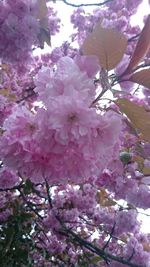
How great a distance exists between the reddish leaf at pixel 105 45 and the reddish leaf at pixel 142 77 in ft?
0.26

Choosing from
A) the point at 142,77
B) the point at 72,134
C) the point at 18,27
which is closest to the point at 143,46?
the point at 142,77

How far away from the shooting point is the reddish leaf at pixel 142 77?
3.84ft

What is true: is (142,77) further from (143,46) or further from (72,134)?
(72,134)

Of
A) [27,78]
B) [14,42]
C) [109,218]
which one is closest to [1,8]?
[14,42]

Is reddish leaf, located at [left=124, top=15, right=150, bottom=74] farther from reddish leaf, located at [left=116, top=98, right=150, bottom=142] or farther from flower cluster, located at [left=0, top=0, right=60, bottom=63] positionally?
flower cluster, located at [left=0, top=0, right=60, bottom=63]

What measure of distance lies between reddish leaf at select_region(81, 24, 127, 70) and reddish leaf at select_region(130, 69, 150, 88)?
79 mm

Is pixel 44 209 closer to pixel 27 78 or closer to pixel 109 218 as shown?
pixel 109 218

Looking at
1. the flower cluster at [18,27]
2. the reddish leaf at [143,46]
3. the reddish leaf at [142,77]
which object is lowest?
the reddish leaf at [142,77]

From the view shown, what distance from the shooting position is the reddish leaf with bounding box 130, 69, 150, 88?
1171mm

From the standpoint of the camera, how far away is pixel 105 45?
1190 millimetres

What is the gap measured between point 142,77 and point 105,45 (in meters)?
0.15

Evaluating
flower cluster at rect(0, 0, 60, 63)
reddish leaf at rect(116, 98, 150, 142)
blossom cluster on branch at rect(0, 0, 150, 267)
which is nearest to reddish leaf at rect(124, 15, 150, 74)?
blossom cluster on branch at rect(0, 0, 150, 267)

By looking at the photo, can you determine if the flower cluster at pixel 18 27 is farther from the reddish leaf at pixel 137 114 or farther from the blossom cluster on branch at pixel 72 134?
the reddish leaf at pixel 137 114

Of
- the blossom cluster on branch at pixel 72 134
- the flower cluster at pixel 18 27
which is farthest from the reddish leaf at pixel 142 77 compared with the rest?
the flower cluster at pixel 18 27
